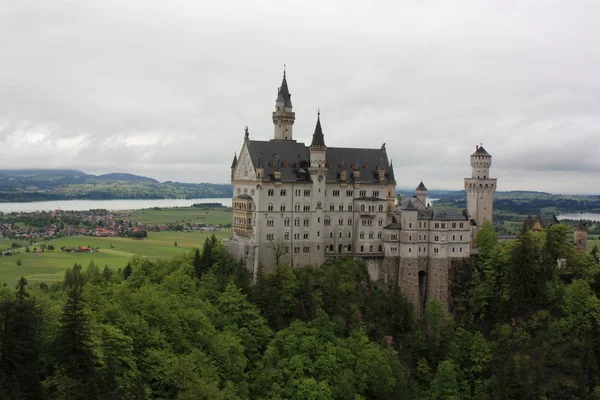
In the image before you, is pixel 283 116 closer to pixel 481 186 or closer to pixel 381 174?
pixel 381 174

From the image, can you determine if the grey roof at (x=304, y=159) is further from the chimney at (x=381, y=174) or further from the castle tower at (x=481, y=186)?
the castle tower at (x=481, y=186)

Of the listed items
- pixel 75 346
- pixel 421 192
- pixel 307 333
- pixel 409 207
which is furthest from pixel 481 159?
pixel 75 346

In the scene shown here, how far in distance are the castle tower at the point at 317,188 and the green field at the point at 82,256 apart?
182 ft

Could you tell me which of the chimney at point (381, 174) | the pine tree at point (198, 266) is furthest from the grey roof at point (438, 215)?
the pine tree at point (198, 266)

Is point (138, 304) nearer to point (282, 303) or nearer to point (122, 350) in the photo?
point (122, 350)

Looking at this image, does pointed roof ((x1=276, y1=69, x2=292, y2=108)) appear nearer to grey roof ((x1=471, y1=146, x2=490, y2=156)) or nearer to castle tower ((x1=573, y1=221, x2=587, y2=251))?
grey roof ((x1=471, y1=146, x2=490, y2=156))

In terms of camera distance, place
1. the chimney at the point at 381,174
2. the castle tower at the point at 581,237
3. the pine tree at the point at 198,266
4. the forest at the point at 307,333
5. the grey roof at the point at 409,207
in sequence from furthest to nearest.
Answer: the castle tower at the point at 581,237, the chimney at the point at 381,174, the grey roof at the point at 409,207, the pine tree at the point at 198,266, the forest at the point at 307,333

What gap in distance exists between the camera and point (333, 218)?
3875 inches

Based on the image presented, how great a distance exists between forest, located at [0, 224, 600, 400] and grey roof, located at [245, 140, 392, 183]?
13407mm

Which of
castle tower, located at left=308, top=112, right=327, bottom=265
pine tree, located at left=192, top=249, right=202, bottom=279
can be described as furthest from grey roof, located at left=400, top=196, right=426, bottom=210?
pine tree, located at left=192, top=249, right=202, bottom=279

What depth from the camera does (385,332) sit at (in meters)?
88.8

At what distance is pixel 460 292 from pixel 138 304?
47729 millimetres

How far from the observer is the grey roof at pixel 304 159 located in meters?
94.4

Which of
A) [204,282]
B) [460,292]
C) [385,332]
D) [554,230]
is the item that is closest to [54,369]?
[204,282]
